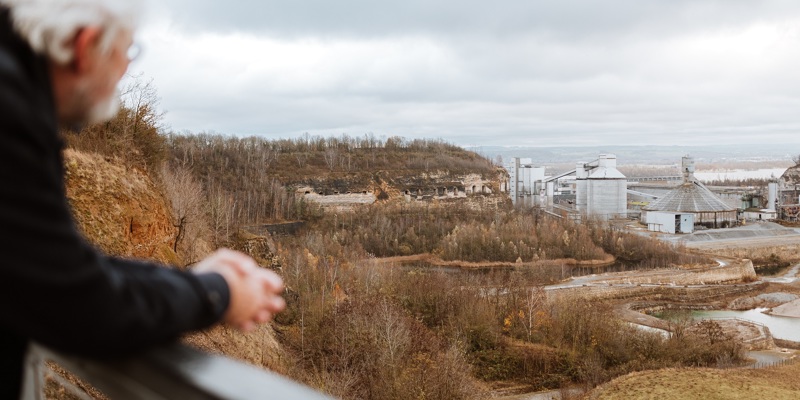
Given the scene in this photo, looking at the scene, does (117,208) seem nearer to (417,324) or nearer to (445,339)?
(417,324)

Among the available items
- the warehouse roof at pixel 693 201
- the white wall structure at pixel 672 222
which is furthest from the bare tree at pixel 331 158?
the warehouse roof at pixel 693 201

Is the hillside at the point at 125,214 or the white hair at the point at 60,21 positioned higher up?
the white hair at the point at 60,21

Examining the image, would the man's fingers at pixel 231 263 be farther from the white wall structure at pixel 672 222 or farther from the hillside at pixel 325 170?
the hillside at pixel 325 170

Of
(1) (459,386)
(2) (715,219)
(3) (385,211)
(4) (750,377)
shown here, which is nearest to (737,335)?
(4) (750,377)

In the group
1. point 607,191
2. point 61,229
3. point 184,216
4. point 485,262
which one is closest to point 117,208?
point 184,216

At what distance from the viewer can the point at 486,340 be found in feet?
83.3

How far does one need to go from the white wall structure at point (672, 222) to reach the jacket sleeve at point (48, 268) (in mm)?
Result: 60357

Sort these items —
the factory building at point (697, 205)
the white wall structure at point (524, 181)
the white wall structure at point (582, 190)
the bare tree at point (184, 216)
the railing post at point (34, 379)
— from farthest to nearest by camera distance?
the white wall structure at point (524, 181), the white wall structure at point (582, 190), the factory building at point (697, 205), the bare tree at point (184, 216), the railing post at point (34, 379)

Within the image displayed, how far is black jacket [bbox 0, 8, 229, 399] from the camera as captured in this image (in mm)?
864

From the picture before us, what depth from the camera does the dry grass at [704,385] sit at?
18641 mm

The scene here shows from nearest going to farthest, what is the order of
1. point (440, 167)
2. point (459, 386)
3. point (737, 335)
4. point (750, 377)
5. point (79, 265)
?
1. point (79, 265)
2. point (459, 386)
3. point (750, 377)
4. point (737, 335)
5. point (440, 167)

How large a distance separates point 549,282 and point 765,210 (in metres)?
38.8

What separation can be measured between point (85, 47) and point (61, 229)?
12.7 inches

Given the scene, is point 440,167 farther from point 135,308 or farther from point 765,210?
point 135,308
